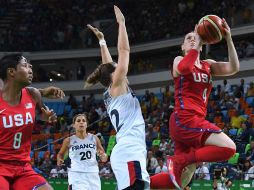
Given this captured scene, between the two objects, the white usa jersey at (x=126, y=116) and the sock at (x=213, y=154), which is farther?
the sock at (x=213, y=154)

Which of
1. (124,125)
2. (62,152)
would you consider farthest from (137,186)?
(62,152)

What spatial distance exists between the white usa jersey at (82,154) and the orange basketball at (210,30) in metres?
5.14

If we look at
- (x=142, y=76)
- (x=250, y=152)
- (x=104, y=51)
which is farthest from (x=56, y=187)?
(x=142, y=76)

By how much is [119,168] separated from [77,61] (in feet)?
96.7

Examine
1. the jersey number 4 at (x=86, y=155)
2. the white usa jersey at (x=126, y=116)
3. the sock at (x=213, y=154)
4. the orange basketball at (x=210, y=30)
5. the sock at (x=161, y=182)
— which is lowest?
the sock at (x=161, y=182)

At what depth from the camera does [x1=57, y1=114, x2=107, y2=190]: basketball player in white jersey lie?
1155cm

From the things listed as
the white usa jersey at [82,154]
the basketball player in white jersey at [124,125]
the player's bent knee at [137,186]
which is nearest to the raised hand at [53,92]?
the basketball player in white jersey at [124,125]

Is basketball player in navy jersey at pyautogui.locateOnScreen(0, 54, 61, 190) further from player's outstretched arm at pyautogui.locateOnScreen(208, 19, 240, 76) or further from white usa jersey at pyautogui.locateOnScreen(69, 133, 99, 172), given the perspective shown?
white usa jersey at pyautogui.locateOnScreen(69, 133, 99, 172)

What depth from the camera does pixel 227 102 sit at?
23109mm

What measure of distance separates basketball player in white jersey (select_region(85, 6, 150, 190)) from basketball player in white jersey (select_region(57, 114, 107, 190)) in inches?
207

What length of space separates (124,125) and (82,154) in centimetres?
562

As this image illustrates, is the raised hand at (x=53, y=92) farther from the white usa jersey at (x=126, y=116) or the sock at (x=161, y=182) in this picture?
the sock at (x=161, y=182)

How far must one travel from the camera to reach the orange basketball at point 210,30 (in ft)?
23.5

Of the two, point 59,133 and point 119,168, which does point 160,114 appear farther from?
point 119,168
